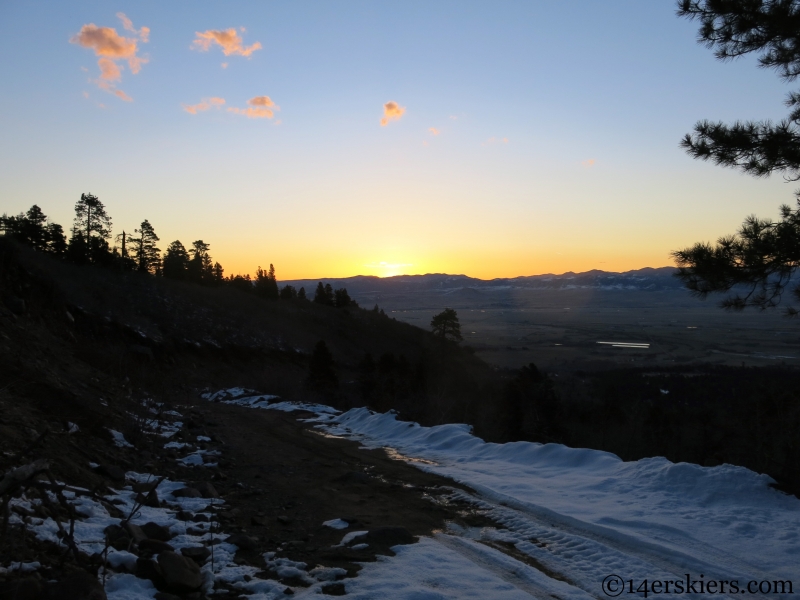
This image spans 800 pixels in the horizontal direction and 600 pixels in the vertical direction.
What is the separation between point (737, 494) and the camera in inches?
258

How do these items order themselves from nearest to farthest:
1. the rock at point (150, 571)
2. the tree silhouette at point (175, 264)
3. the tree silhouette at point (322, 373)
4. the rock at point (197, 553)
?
the rock at point (150, 571)
the rock at point (197, 553)
the tree silhouette at point (322, 373)
the tree silhouette at point (175, 264)

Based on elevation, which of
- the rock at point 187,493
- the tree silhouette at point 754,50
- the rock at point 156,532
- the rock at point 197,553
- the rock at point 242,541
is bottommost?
the rock at point 187,493

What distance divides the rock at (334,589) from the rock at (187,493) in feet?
10.3

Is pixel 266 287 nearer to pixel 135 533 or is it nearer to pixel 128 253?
pixel 128 253

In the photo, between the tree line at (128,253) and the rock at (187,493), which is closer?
the rock at (187,493)

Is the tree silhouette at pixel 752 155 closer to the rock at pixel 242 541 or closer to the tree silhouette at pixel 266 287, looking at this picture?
the rock at pixel 242 541

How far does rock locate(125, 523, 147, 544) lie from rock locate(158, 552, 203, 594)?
0.50 meters

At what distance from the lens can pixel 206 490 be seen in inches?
276

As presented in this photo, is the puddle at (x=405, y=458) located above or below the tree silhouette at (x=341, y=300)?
below

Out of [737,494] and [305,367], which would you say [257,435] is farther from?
[305,367]

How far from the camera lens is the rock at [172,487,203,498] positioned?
6742 mm

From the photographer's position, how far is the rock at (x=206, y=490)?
693cm

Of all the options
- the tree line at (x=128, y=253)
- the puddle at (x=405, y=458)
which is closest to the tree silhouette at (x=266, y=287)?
the tree line at (x=128, y=253)

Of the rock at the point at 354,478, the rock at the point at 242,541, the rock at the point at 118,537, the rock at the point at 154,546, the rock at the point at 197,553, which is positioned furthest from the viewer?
the rock at the point at 354,478
